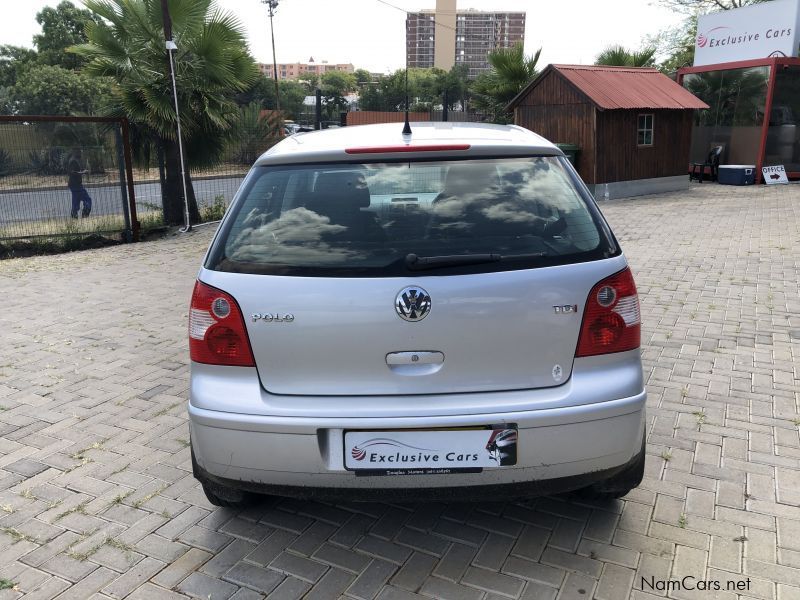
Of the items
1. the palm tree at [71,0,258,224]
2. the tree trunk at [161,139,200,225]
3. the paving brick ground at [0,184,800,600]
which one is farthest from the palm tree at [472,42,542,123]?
the paving brick ground at [0,184,800,600]

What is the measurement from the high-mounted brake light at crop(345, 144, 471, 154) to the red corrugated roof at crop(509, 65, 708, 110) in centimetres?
1387

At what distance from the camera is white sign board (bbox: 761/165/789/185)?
61.3 feet

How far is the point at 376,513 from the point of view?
299 cm

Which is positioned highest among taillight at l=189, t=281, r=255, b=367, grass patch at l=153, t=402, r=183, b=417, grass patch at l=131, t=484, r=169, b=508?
taillight at l=189, t=281, r=255, b=367

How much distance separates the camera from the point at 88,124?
10.6 m

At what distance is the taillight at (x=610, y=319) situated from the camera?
2.40 m

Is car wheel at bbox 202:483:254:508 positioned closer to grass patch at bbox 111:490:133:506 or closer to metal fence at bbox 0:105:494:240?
grass patch at bbox 111:490:133:506

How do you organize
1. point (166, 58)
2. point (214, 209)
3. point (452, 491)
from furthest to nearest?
point (214, 209) < point (166, 58) < point (452, 491)

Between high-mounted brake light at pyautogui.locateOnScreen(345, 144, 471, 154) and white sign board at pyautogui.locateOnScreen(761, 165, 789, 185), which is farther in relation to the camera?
white sign board at pyautogui.locateOnScreen(761, 165, 789, 185)

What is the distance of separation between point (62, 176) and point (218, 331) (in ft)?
30.7

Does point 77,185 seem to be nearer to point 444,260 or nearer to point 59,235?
point 59,235

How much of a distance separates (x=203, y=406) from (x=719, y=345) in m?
4.30

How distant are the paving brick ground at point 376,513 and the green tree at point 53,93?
133 ft

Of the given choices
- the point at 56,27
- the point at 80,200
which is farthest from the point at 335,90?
the point at 80,200
